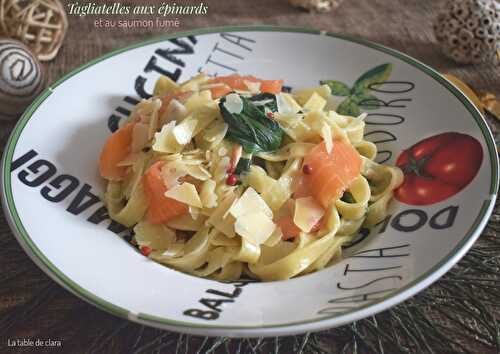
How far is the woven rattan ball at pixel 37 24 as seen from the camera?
4.76 metres

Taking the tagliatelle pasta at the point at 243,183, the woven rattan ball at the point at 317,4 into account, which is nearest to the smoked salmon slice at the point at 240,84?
the tagliatelle pasta at the point at 243,183

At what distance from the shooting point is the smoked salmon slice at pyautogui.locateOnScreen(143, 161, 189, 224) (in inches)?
127

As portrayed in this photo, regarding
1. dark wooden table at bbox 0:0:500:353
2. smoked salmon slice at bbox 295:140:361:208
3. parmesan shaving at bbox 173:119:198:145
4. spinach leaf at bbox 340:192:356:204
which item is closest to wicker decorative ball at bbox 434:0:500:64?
dark wooden table at bbox 0:0:500:353

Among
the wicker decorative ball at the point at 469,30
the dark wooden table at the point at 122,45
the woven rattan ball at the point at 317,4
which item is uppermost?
the wicker decorative ball at the point at 469,30

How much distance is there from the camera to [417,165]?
3490 millimetres

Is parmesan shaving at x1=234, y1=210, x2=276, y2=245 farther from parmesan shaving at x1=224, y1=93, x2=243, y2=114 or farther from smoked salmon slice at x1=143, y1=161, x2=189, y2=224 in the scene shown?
parmesan shaving at x1=224, y1=93, x2=243, y2=114

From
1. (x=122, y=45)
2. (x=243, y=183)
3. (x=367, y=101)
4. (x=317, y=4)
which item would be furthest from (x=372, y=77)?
(x=122, y=45)

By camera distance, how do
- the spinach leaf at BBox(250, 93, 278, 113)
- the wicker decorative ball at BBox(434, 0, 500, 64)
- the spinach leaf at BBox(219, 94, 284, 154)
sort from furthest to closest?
the wicker decorative ball at BBox(434, 0, 500, 64), the spinach leaf at BBox(250, 93, 278, 113), the spinach leaf at BBox(219, 94, 284, 154)

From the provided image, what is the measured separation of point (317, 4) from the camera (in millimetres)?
5637

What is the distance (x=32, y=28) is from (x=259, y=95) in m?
2.29

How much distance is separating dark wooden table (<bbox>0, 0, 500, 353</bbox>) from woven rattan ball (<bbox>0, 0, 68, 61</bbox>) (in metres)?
0.13

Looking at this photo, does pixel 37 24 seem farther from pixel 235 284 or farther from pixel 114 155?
pixel 235 284

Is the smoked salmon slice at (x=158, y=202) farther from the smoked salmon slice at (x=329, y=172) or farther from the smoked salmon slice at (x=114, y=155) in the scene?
the smoked salmon slice at (x=329, y=172)

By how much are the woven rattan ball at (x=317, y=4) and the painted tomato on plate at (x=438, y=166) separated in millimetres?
2462
